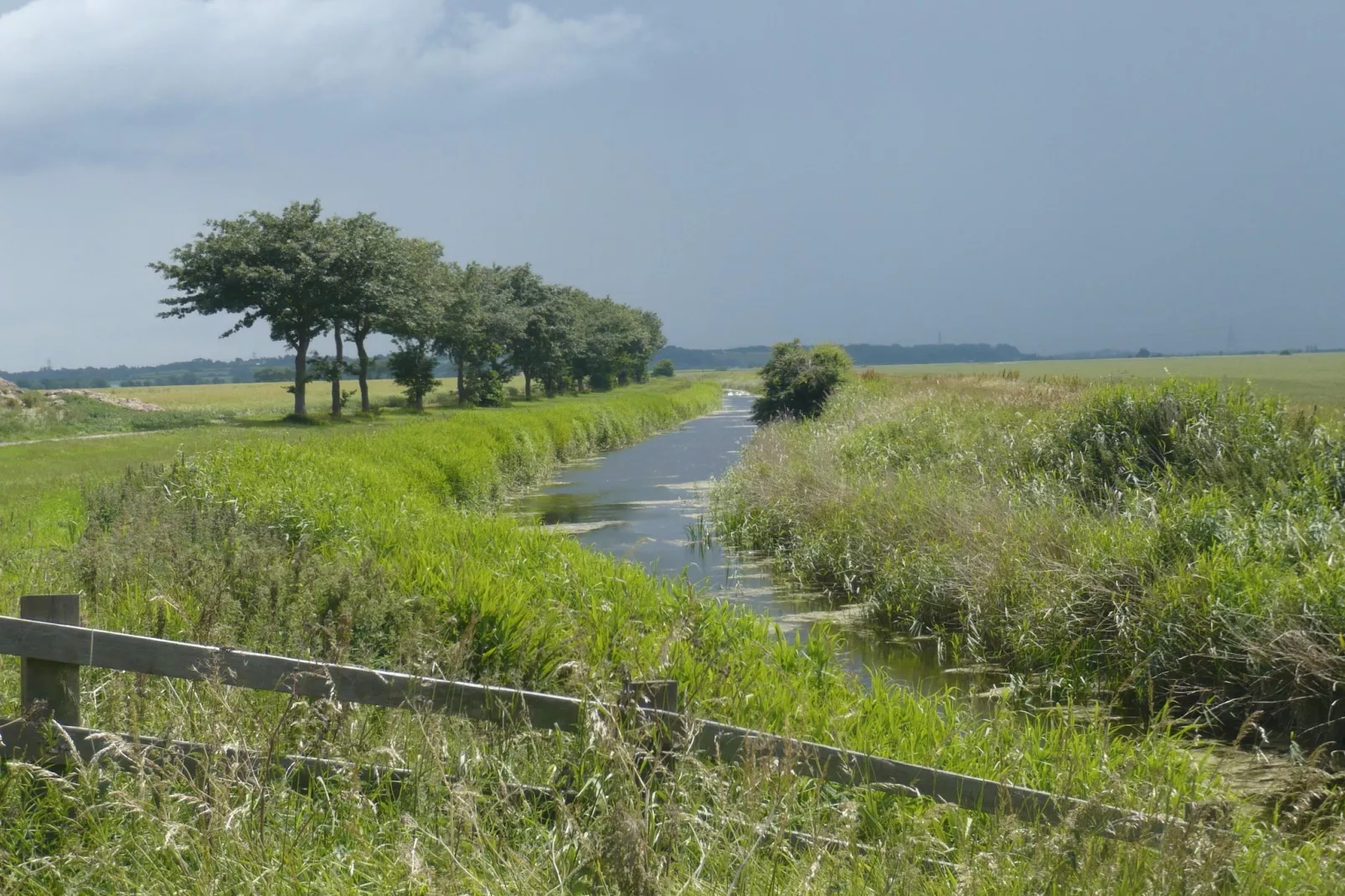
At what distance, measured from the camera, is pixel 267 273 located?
1522 inches

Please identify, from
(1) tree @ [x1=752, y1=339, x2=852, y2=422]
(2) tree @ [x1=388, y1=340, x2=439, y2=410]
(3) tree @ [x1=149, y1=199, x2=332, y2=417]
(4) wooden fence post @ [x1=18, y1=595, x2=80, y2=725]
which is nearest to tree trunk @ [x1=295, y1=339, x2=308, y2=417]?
(3) tree @ [x1=149, y1=199, x2=332, y2=417]

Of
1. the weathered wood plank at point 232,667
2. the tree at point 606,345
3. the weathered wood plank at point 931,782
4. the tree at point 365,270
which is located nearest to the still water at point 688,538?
the weathered wood plank at point 931,782

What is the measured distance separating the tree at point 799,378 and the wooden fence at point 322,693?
112ft

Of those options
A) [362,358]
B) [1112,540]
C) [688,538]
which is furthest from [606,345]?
[1112,540]

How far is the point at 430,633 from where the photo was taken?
6758 mm

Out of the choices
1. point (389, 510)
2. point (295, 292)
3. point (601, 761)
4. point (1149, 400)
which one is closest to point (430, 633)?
point (601, 761)

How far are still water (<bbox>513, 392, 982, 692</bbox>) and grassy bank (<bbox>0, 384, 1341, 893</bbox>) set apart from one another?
173 centimetres

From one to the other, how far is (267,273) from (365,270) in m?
3.79

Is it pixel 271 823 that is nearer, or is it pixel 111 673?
pixel 271 823

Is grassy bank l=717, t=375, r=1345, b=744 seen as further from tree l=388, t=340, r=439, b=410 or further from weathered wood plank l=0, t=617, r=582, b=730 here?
tree l=388, t=340, r=439, b=410

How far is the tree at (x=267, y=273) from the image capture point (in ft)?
129

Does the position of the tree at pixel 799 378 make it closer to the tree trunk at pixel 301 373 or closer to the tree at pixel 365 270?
the tree at pixel 365 270

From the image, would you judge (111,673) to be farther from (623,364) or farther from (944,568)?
(623,364)

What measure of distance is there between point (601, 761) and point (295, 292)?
3910 cm
